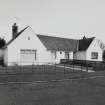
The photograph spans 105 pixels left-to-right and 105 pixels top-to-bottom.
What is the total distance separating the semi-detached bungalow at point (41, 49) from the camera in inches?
975

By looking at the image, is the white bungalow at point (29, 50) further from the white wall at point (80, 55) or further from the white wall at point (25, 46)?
the white wall at point (80, 55)

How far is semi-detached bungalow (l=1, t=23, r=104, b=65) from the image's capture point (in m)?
24.8

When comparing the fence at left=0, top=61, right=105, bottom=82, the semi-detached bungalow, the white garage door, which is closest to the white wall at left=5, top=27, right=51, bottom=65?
the semi-detached bungalow

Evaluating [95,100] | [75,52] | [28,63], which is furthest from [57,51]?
[95,100]

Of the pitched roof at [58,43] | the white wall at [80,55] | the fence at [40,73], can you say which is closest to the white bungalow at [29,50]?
the pitched roof at [58,43]

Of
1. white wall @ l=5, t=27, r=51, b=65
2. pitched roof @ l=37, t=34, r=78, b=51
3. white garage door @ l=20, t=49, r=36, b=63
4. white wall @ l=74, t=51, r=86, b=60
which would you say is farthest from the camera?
white wall @ l=74, t=51, r=86, b=60

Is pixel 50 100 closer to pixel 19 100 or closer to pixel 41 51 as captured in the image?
pixel 19 100

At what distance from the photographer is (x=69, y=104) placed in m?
6.32

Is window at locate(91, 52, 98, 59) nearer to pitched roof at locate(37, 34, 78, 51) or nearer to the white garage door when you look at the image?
pitched roof at locate(37, 34, 78, 51)

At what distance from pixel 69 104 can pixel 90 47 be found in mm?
28217

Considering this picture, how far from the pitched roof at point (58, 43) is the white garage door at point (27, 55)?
432 cm

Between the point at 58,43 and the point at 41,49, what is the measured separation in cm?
684

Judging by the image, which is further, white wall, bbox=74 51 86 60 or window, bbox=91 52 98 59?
window, bbox=91 52 98 59

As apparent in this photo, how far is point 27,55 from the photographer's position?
25.9 m
